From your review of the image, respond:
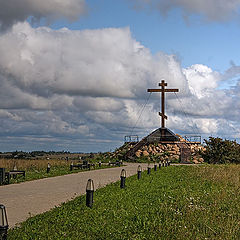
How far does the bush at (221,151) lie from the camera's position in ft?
151

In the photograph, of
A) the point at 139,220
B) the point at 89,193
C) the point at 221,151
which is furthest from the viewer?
the point at 221,151

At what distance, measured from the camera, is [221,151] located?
4622cm

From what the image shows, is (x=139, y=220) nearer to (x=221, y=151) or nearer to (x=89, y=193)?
(x=89, y=193)

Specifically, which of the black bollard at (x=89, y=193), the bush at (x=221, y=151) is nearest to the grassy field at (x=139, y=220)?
the black bollard at (x=89, y=193)

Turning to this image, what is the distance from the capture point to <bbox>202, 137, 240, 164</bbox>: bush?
1809 inches

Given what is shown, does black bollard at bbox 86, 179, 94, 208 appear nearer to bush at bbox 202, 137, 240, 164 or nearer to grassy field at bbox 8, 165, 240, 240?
grassy field at bbox 8, 165, 240, 240

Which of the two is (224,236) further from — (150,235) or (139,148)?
(139,148)

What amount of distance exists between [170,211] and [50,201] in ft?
16.6

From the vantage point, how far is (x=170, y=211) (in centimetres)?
1053

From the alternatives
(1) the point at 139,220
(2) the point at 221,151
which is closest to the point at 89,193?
(1) the point at 139,220

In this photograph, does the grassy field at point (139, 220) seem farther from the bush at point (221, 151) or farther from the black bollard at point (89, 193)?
the bush at point (221, 151)

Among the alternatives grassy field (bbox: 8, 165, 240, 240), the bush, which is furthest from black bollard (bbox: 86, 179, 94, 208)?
the bush

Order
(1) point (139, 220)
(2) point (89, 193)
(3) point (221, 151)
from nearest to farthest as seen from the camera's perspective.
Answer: (1) point (139, 220) < (2) point (89, 193) < (3) point (221, 151)

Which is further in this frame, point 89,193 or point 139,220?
point 89,193
